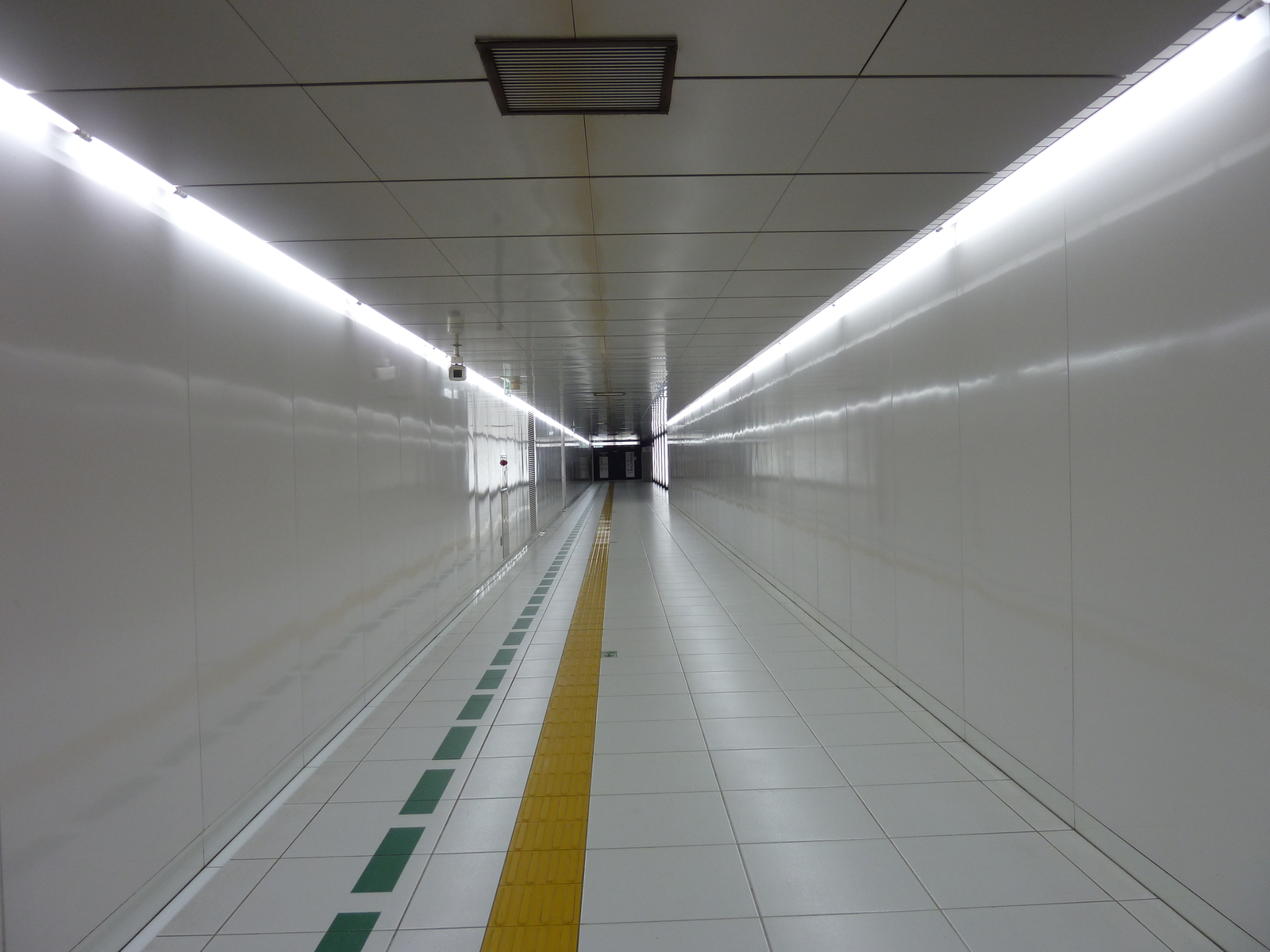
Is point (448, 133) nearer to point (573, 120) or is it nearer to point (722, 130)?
point (573, 120)

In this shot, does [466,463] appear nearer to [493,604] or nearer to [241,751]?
[493,604]

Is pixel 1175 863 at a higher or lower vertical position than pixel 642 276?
lower

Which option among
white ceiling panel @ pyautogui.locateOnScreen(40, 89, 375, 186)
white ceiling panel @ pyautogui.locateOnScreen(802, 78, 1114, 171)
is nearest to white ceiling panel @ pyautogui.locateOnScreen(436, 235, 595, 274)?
white ceiling panel @ pyautogui.locateOnScreen(40, 89, 375, 186)

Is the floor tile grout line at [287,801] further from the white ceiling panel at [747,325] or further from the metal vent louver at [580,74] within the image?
the white ceiling panel at [747,325]

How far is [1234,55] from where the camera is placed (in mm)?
2064

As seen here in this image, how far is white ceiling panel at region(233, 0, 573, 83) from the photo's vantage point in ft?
5.82

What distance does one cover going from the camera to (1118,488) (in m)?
2.50

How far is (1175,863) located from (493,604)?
6589 millimetres

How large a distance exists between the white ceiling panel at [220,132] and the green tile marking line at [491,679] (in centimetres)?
355

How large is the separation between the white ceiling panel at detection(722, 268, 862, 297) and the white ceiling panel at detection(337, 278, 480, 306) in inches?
70.7

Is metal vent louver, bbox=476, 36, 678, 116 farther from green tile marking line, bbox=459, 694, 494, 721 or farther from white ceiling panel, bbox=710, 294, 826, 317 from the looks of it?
green tile marking line, bbox=459, 694, 494, 721

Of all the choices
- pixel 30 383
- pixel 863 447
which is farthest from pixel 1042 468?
pixel 30 383

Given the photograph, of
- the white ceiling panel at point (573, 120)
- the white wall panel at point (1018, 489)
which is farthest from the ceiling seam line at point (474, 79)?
the white wall panel at point (1018, 489)

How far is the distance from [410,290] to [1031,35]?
3631 mm
